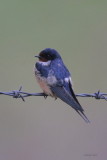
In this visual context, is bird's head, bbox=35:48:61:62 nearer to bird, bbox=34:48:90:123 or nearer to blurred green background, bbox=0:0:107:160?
bird, bbox=34:48:90:123

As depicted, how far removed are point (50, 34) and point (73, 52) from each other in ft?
3.10

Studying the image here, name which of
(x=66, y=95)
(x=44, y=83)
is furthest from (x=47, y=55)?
(x=66, y=95)

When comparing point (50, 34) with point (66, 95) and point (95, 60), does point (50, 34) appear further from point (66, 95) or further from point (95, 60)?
point (66, 95)

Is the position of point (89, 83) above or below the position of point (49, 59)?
below

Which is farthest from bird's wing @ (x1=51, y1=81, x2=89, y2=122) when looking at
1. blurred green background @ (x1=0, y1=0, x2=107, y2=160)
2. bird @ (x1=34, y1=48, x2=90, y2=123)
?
blurred green background @ (x1=0, y1=0, x2=107, y2=160)

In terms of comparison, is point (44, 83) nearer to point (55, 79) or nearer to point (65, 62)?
point (55, 79)

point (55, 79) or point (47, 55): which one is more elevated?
point (47, 55)

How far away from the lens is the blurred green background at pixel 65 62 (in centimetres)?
692

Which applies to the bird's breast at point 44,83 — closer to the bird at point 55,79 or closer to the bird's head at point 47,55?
the bird at point 55,79

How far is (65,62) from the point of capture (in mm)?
8594

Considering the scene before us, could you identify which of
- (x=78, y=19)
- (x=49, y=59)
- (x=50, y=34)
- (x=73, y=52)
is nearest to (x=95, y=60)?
(x=73, y=52)

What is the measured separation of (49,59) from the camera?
5812 millimetres

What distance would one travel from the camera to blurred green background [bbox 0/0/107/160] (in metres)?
6.92

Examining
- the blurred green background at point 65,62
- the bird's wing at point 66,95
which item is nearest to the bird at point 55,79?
the bird's wing at point 66,95
